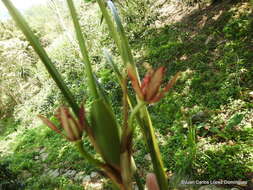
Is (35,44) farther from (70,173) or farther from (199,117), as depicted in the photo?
(70,173)

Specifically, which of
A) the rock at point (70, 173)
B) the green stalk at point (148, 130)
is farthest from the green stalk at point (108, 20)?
the rock at point (70, 173)

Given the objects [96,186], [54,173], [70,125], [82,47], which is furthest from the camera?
[54,173]

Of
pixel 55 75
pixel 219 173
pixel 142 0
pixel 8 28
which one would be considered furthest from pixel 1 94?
pixel 55 75

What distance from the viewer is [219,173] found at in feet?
5.87

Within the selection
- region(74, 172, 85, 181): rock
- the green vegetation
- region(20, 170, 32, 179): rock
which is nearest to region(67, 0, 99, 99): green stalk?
the green vegetation

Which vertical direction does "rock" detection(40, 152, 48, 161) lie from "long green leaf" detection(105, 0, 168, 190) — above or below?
below

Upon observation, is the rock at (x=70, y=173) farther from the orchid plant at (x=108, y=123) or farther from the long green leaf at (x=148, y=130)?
the orchid plant at (x=108, y=123)

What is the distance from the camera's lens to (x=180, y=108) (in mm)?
2906

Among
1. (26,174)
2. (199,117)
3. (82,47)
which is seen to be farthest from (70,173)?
(82,47)

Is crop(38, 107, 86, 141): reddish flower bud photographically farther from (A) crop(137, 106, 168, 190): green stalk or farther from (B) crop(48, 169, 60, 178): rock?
(B) crop(48, 169, 60, 178): rock

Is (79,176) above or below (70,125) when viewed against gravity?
below

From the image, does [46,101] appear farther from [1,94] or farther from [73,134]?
[73,134]

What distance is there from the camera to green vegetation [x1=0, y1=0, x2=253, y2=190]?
6.53 ft

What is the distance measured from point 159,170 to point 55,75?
1.12 ft
